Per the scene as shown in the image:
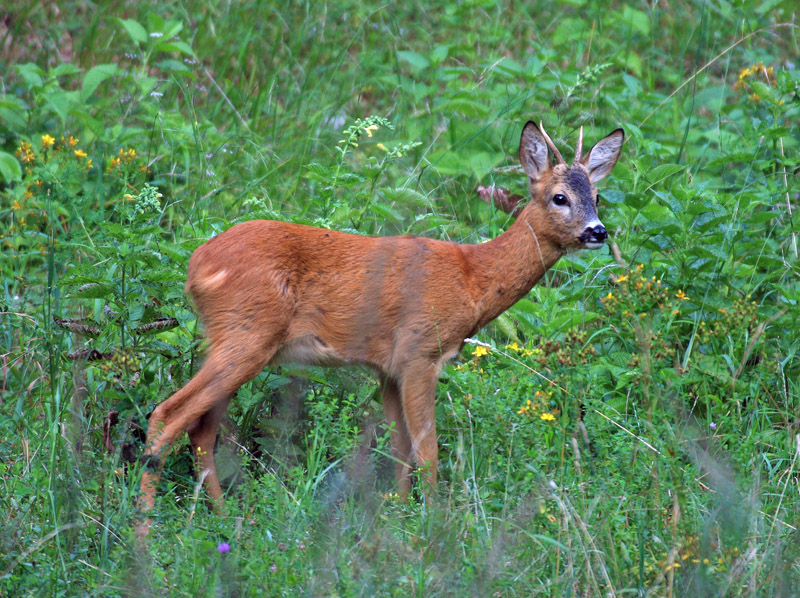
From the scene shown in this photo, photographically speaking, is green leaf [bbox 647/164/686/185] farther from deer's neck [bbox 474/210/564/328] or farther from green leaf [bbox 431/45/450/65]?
green leaf [bbox 431/45/450/65]

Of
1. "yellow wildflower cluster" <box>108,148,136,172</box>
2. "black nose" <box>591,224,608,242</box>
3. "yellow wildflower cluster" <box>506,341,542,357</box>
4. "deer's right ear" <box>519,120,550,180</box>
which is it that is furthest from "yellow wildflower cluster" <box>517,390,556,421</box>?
"yellow wildflower cluster" <box>108,148,136,172</box>

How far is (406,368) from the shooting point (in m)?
4.52

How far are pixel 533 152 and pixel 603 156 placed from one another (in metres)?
0.37

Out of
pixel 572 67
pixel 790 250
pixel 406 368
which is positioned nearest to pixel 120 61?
pixel 572 67

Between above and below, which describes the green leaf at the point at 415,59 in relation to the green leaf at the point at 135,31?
below

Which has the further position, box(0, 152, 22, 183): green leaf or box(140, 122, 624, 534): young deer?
box(0, 152, 22, 183): green leaf

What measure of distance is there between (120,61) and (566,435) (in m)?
5.21

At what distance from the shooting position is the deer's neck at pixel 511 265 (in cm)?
470

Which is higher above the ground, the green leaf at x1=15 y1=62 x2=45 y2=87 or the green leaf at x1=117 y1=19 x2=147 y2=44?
the green leaf at x1=117 y1=19 x2=147 y2=44

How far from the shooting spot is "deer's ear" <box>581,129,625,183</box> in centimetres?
496

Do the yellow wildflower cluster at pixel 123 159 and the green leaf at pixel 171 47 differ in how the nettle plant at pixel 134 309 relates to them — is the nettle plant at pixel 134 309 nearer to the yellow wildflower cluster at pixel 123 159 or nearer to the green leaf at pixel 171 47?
the yellow wildflower cluster at pixel 123 159

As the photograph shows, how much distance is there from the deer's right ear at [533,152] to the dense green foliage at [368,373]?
1.57ft

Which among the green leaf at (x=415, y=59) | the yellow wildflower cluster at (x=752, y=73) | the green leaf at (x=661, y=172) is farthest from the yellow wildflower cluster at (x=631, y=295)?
the green leaf at (x=415, y=59)

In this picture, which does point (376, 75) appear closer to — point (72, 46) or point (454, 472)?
point (72, 46)
